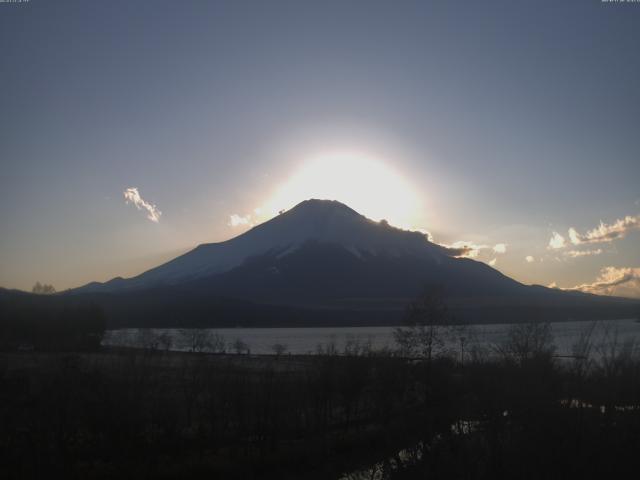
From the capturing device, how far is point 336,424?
25.7m

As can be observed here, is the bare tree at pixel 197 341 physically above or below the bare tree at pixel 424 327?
below

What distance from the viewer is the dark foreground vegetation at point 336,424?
527 inches

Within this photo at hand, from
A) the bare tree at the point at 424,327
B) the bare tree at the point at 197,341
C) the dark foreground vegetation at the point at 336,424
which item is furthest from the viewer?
the bare tree at the point at 197,341

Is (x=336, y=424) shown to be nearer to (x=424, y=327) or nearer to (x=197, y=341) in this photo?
(x=424, y=327)

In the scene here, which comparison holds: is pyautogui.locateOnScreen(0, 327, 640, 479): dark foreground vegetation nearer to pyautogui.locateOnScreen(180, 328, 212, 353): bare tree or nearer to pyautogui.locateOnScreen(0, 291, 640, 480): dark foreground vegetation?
pyautogui.locateOnScreen(0, 291, 640, 480): dark foreground vegetation

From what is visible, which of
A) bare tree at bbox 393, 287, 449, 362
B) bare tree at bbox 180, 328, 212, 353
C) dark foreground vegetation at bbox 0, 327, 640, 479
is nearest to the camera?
dark foreground vegetation at bbox 0, 327, 640, 479

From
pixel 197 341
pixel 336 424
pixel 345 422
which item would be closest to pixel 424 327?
pixel 345 422

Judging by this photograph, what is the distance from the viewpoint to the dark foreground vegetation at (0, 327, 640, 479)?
527 inches

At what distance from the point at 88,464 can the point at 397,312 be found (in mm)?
109987

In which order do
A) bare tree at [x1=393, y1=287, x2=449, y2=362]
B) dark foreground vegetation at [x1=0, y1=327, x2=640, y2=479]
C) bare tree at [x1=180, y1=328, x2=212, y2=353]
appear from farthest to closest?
bare tree at [x1=180, y1=328, x2=212, y2=353], bare tree at [x1=393, y1=287, x2=449, y2=362], dark foreground vegetation at [x1=0, y1=327, x2=640, y2=479]

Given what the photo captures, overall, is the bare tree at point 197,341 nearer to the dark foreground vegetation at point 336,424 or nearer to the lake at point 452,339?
the lake at point 452,339

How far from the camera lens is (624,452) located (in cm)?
1292

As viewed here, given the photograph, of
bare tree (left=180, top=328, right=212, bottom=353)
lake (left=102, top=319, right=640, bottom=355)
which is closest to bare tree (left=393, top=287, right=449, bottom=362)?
lake (left=102, top=319, right=640, bottom=355)

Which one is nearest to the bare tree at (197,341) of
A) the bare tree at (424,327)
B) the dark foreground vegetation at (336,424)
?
the bare tree at (424,327)
